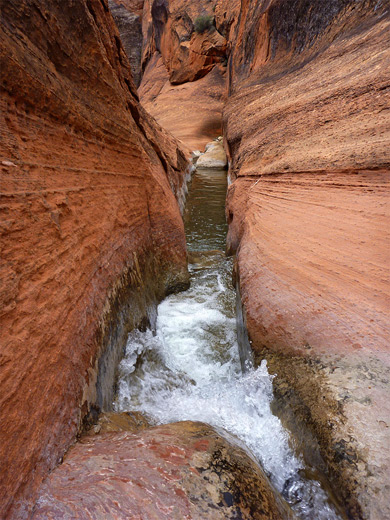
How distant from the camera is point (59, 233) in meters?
2.04

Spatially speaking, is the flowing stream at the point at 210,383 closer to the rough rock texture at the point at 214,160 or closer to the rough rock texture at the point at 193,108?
the rough rock texture at the point at 214,160

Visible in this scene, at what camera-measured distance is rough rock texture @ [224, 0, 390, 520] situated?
1728 millimetres

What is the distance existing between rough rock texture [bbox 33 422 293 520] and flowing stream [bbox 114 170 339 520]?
0.35 m

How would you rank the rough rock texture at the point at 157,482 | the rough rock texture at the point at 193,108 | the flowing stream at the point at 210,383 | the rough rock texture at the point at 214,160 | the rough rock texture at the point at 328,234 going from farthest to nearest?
1. the rough rock texture at the point at 193,108
2. the rough rock texture at the point at 214,160
3. the flowing stream at the point at 210,383
4. the rough rock texture at the point at 328,234
5. the rough rock texture at the point at 157,482

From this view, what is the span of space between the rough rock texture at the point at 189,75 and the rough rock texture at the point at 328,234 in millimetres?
11255

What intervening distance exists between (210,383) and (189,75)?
2334 cm

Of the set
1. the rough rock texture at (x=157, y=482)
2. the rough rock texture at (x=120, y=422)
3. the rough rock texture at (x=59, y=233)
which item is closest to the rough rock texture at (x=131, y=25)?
the rough rock texture at (x=59, y=233)

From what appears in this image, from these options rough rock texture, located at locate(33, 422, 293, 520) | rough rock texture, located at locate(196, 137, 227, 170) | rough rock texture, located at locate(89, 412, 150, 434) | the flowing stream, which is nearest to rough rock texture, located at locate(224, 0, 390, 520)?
the flowing stream

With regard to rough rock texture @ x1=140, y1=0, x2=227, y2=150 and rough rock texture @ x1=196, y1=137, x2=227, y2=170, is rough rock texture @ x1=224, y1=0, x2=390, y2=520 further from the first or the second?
rough rock texture @ x1=140, y1=0, x2=227, y2=150

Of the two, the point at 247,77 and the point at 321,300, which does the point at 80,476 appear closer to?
the point at 321,300

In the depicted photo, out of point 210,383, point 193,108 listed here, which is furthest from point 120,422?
point 193,108

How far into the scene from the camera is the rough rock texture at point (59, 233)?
1386 mm

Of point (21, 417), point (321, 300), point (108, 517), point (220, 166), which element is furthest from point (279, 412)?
point (220, 166)

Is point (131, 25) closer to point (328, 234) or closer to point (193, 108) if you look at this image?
point (193, 108)
